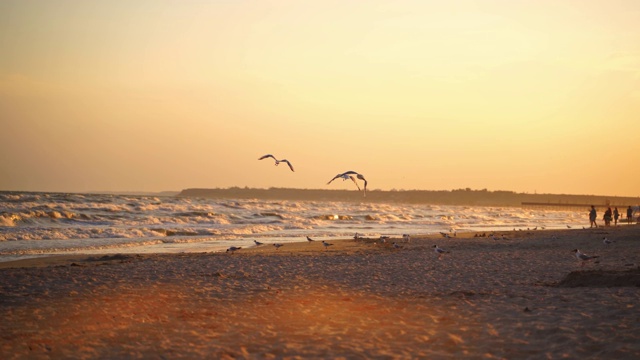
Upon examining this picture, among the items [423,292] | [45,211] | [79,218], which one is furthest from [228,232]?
[423,292]

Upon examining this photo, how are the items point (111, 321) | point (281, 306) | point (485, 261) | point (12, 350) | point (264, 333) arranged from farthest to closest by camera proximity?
point (485, 261), point (281, 306), point (111, 321), point (264, 333), point (12, 350)

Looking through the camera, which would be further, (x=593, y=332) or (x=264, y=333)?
(x=264, y=333)

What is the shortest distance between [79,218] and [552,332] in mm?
37521

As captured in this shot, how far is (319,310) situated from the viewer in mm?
10562

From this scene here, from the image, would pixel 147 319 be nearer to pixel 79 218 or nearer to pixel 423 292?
pixel 423 292

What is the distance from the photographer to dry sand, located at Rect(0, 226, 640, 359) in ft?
26.4

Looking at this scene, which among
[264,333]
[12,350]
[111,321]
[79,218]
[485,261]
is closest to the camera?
[12,350]

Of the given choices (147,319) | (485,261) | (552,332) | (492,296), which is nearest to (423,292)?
(492,296)

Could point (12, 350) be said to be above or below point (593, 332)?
below

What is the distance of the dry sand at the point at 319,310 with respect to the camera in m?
8.04

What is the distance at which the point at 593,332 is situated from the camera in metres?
8.34

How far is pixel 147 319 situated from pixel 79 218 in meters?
33.5

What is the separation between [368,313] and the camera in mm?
10297

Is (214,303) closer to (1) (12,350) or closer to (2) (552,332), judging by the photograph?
(1) (12,350)
